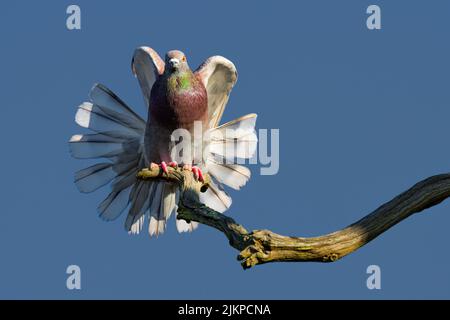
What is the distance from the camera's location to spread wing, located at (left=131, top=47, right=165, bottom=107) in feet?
40.3

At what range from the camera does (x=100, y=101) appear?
1242 cm

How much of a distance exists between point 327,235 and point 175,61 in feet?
11.0

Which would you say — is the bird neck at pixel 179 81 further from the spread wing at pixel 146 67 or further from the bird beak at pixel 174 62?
the spread wing at pixel 146 67

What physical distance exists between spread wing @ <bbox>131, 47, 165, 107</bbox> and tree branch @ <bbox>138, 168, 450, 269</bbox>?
2556mm

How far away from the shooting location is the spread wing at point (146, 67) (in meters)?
12.3

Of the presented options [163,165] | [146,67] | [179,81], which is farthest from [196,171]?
[146,67]

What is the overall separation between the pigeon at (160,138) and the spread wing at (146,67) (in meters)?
0.01

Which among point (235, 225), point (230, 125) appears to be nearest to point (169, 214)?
point (230, 125)

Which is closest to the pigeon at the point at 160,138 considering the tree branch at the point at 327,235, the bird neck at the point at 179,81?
the bird neck at the point at 179,81

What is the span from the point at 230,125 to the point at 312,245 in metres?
3.70

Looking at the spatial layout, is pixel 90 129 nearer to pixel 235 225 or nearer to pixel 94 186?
pixel 94 186

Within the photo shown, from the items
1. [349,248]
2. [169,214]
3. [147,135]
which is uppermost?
[147,135]

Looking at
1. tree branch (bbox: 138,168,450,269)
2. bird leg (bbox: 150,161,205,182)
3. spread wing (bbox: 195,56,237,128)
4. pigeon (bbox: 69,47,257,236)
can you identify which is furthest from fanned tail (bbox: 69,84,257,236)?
tree branch (bbox: 138,168,450,269)

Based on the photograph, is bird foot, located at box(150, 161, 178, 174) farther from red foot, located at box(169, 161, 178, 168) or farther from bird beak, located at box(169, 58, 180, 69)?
bird beak, located at box(169, 58, 180, 69)
